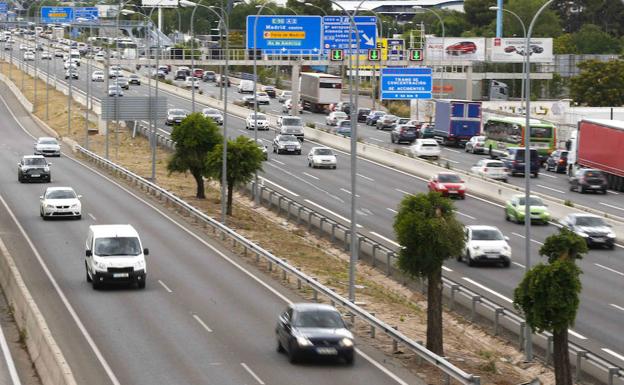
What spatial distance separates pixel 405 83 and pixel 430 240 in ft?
194

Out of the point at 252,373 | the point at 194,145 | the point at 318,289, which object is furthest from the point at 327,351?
the point at 194,145

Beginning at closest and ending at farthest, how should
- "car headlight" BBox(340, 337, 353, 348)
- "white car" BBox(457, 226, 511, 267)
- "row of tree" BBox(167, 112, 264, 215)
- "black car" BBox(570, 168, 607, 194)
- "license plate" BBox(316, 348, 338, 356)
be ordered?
"license plate" BBox(316, 348, 338, 356) < "car headlight" BBox(340, 337, 353, 348) < "white car" BBox(457, 226, 511, 267) < "row of tree" BBox(167, 112, 264, 215) < "black car" BBox(570, 168, 607, 194)

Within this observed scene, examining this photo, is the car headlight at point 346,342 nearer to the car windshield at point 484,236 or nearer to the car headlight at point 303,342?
the car headlight at point 303,342

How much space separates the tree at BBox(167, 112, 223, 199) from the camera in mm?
65312

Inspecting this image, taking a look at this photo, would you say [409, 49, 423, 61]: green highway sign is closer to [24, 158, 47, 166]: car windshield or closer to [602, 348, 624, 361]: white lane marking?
[24, 158, 47, 166]: car windshield

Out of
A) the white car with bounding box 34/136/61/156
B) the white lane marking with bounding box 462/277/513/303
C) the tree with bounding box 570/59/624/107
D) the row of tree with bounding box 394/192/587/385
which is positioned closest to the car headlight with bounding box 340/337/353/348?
the row of tree with bounding box 394/192/587/385

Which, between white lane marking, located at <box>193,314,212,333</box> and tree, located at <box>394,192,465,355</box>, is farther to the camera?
tree, located at <box>394,192,465,355</box>

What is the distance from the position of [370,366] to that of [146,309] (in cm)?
822

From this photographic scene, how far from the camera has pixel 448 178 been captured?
67.6m

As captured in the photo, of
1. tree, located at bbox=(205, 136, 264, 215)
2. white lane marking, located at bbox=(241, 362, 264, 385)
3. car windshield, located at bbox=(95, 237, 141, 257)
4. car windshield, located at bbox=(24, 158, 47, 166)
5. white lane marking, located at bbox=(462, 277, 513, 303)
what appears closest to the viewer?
white lane marking, located at bbox=(241, 362, 264, 385)

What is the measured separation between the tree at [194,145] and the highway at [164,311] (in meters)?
9.53

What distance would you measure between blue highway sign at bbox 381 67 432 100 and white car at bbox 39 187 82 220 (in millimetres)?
40418

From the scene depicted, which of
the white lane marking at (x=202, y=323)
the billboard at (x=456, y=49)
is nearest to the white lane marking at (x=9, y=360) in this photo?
the white lane marking at (x=202, y=323)

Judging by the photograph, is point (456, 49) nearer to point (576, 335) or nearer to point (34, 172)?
point (34, 172)
